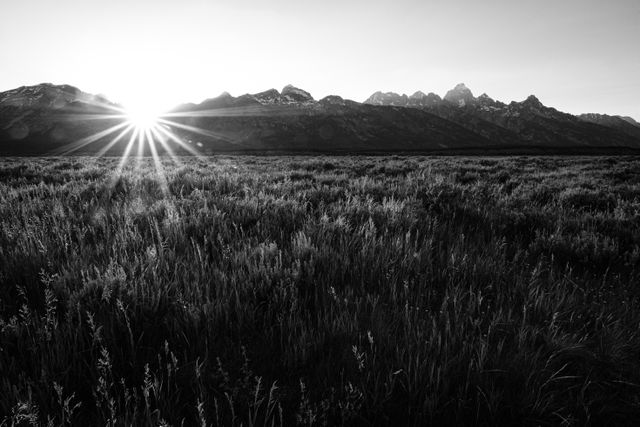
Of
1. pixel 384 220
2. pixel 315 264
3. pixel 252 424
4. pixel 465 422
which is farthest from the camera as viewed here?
pixel 384 220

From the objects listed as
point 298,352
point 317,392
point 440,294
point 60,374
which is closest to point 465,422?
point 317,392

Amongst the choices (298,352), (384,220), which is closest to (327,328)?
(298,352)

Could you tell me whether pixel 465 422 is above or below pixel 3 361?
below

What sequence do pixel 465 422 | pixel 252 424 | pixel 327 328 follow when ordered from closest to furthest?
pixel 252 424
pixel 465 422
pixel 327 328

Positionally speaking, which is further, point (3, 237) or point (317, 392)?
point (3, 237)

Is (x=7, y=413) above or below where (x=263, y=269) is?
below

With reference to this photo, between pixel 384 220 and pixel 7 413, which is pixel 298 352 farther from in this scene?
pixel 384 220

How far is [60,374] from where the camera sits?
131 cm

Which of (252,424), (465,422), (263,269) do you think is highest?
(263,269)

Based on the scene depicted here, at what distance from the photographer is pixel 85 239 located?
3.11 meters

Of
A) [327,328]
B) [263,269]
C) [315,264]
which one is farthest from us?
[315,264]

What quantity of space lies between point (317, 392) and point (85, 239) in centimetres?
286

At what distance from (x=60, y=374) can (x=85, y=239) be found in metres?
2.17

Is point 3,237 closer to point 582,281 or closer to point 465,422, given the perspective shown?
point 465,422
